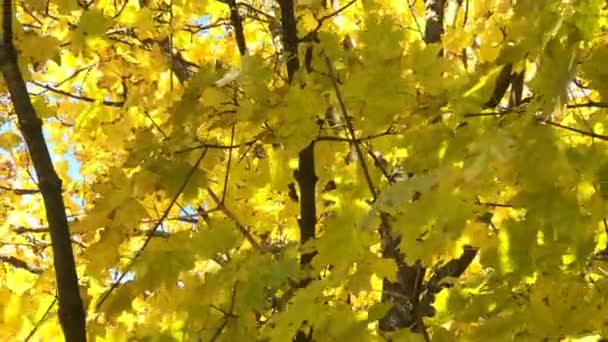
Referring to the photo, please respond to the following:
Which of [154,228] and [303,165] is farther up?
[303,165]

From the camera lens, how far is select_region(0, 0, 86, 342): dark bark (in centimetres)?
133

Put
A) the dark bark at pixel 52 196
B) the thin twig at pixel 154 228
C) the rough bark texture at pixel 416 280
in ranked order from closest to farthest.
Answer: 1. the dark bark at pixel 52 196
2. the thin twig at pixel 154 228
3. the rough bark texture at pixel 416 280

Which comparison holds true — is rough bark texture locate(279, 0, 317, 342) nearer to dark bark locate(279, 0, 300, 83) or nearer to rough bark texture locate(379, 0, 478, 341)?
dark bark locate(279, 0, 300, 83)

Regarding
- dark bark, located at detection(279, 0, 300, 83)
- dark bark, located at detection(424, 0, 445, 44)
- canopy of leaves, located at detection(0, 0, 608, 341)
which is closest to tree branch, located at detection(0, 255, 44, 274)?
canopy of leaves, located at detection(0, 0, 608, 341)

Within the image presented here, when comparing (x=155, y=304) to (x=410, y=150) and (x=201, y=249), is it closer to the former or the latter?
(x=201, y=249)

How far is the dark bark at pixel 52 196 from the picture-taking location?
1328mm

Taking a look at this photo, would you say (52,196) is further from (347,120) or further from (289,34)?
(289,34)

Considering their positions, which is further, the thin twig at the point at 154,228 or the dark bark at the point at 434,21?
the dark bark at the point at 434,21

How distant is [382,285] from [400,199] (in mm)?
1733

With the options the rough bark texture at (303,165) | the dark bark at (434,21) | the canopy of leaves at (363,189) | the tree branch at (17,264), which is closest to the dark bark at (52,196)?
the canopy of leaves at (363,189)

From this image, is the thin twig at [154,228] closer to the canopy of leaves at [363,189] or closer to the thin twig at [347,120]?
the canopy of leaves at [363,189]

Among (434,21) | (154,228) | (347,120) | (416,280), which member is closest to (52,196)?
(154,228)

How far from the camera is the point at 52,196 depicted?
1.35 meters

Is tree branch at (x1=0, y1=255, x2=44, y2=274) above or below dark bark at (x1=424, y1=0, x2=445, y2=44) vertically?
below
